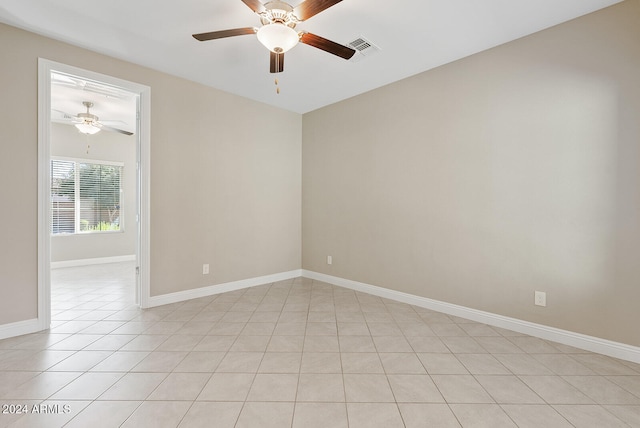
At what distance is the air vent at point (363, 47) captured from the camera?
2779mm

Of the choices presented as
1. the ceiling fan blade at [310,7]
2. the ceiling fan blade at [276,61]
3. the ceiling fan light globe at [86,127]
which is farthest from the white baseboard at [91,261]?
the ceiling fan blade at [310,7]

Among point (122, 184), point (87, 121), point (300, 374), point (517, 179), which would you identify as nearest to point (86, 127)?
point (87, 121)

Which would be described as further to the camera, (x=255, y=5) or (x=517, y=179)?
(x=517, y=179)

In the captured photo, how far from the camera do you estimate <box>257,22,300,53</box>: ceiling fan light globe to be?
200 cm

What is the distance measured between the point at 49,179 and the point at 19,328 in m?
1.41

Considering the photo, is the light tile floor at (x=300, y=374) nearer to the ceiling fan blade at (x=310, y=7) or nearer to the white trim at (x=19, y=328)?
the white trim at (x=19, y=328)

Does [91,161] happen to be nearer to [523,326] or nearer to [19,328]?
[19,328]

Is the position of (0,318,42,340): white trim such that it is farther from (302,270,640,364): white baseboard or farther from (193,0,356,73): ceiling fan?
(302,270,640,364): white baseboard

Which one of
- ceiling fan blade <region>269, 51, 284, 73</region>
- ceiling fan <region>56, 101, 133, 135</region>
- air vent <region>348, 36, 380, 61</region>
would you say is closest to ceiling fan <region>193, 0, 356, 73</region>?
ceiling fan blade <region>269, 51, 284, 73</region>

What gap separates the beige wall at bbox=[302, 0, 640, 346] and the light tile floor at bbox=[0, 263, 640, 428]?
1.62 ft

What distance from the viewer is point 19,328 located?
2617mm

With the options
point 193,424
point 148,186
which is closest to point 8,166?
point 148,186

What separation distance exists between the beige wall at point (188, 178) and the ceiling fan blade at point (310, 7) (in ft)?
7.46

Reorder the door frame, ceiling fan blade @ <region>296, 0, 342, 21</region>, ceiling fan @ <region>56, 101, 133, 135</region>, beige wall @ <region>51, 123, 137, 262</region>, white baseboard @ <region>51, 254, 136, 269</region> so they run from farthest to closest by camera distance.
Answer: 1. beige wall @ <region>51, 123, 137, 262</region>
2. white baseboard @ <region>51, 254, 136, 269</region>
3. ceiling fan @ <region>56, 101, 133, 135</region>
4. the door frame
5. ceiling fan blade @ <region>296, 0, 342, 21</region>
